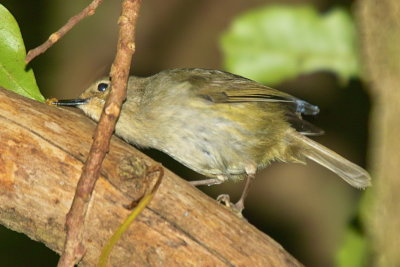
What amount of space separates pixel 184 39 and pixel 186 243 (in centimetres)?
502

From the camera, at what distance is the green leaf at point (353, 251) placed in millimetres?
3869

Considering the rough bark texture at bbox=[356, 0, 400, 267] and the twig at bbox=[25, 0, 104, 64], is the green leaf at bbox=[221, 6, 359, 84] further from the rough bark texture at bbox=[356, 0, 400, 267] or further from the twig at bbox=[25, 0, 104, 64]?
the rough bark texture at bbox=[356, 0, 400, 267]

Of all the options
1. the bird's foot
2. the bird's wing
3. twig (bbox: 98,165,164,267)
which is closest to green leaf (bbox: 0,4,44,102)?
twig (bbox: 98,165,164,267)

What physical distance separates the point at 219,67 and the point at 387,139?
247 inches

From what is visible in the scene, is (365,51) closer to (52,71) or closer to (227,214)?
(227,214)

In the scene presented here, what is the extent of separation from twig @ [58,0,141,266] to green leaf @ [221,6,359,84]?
644mm

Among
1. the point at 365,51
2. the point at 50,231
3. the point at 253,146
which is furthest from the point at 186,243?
the point at 365,51

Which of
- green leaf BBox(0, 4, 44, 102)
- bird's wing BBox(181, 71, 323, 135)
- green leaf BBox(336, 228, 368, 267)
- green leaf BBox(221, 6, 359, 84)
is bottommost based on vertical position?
green leaf BBox(336, 228, 368, 267)

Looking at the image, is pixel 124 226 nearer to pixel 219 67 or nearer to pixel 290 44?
pixel 290 44

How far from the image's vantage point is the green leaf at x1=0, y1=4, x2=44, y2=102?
3375 millimetres

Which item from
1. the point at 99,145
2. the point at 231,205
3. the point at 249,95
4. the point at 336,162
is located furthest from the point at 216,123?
the point at 99,145

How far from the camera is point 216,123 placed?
4.54 metres

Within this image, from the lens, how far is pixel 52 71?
8078mm

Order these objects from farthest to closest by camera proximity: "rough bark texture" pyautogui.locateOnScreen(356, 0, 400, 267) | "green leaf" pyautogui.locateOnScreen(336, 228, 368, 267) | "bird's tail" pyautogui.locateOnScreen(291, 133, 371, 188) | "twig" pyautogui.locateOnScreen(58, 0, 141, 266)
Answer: "bird's tail" pyautogui.locateOnScreen(291, 133, 371, 188) → "green leaf" pyautogui.locateOnScreen(336, 228, 368, 267) → "twig" pyautogui.locateOnScreen(58, 0, 141, 266) → "rough bark texture" pyautogui.locateOnScreen(356, 0, 400, 267)
